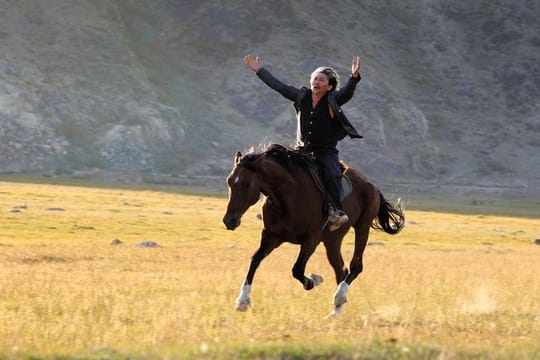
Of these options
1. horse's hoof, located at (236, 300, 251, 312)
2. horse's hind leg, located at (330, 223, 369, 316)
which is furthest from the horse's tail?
horse's hoof, located at (236, 300, 251, 312)

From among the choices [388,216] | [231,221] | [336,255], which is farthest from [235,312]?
[388,216]

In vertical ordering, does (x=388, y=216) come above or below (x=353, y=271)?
above

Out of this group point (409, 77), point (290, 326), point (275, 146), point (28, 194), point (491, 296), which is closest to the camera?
point (290, 326)

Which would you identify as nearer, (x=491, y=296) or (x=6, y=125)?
(x=491, y=296)

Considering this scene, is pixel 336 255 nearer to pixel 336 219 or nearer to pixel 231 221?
pixel 336 219

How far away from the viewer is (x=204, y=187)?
107062 millimetres

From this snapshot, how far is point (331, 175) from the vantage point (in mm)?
14461

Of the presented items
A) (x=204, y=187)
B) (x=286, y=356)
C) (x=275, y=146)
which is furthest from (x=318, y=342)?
(x=204, y=187)

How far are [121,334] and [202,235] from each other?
117ft

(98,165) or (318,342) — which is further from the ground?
(318,342)

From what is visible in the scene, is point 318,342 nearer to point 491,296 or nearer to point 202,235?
point 491,296

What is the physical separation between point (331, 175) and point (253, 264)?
6.11ft

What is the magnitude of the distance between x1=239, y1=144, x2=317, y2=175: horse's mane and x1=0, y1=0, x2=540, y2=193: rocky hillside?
95068 mm

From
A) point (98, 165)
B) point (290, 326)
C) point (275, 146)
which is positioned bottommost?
point (98, 165)
